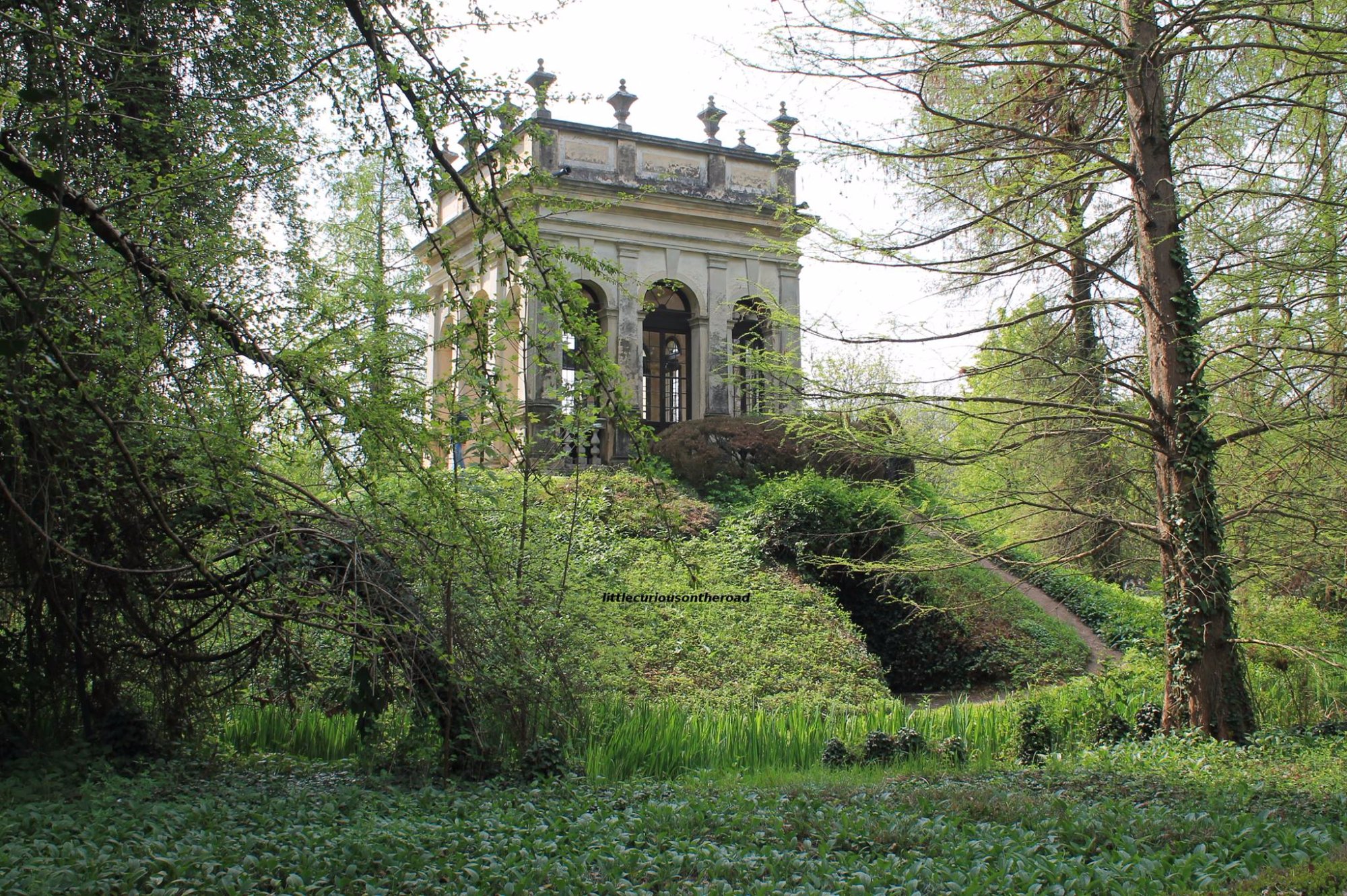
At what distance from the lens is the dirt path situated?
1341 centimetres

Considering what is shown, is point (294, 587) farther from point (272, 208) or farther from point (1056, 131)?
point (1056, 131)

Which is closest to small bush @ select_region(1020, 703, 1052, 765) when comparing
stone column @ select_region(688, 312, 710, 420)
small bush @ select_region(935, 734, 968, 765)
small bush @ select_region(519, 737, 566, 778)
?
small bush @ select_region(935, 734, 968, 765)

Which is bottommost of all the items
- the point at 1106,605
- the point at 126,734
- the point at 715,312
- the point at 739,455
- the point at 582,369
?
the point at 126,734

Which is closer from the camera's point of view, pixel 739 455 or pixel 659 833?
pixel 659 833

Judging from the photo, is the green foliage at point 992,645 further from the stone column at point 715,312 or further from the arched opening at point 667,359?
the arched opening at point 667,359

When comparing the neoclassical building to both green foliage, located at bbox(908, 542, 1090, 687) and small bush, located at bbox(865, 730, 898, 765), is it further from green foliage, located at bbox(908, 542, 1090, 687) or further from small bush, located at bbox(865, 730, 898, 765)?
small bush, located at bbox(865, 730, 898, 765)

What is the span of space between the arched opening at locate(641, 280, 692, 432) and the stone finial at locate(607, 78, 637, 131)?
3374 mm

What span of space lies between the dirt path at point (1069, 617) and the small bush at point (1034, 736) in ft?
15.6

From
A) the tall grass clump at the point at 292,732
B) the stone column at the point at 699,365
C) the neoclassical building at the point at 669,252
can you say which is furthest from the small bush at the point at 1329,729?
the stone column at the point at 699,365

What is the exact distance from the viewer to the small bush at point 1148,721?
321 inches

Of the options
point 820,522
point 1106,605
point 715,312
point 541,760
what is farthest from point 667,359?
point 541,760

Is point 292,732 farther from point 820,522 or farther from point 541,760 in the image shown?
point 820,522

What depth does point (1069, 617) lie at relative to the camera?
50.5ft

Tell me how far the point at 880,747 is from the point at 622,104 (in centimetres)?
1460
